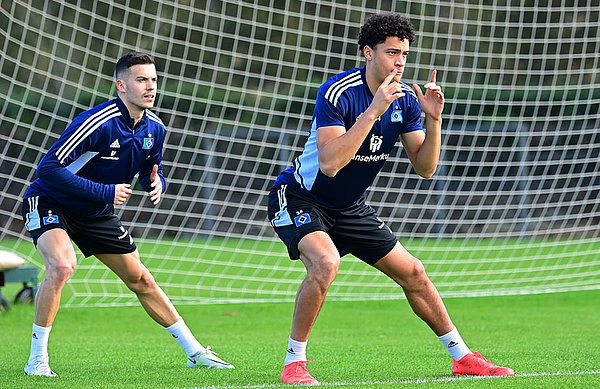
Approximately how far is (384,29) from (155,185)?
1825mm

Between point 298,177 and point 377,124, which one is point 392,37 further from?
point 298,177

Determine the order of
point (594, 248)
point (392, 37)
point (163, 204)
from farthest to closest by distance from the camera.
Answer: point (163, 204) < point (594, 248) < point (392, 37)

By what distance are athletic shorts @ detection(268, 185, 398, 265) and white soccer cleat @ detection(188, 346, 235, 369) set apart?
114 centimetres

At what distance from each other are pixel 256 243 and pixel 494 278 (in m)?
6.14

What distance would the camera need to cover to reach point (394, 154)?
16312 mm

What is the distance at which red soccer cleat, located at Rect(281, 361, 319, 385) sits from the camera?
493cm

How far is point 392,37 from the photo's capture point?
16.2 feet

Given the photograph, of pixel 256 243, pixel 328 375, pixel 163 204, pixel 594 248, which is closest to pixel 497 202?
pixel 594 248

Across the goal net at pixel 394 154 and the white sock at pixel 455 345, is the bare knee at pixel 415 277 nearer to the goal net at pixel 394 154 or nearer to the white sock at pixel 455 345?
the white sock at pixel 455 345

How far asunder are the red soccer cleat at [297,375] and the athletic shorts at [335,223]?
58 centimetres

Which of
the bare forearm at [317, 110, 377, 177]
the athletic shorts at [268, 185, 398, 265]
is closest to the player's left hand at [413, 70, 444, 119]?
the bare forearm at [317, 110, 377, 177]

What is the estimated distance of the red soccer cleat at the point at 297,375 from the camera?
493cm

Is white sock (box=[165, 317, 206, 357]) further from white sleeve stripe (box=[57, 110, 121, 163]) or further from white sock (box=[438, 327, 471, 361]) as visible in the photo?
white sock (box=[438, 327, 471, 361])

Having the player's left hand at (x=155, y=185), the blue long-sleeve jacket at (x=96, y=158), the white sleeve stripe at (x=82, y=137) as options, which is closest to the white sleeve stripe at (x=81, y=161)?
the blue long-sleeve jacket at (x=96, y=158)
